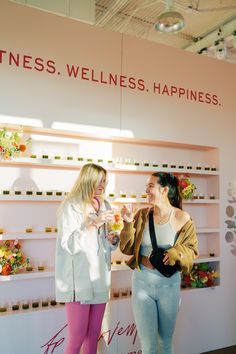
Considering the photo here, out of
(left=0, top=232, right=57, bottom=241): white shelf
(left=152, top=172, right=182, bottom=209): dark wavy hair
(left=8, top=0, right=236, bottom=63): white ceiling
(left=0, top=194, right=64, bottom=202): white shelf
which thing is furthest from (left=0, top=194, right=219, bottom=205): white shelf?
(left=8, top=0, right=236, bottom=63): white ceiling

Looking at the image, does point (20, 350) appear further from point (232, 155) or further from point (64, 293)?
point (232, 155)

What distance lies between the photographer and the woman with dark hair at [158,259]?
7.14 feet

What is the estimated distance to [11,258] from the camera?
113 inches

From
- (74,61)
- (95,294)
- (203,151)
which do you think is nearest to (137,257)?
(95,294)

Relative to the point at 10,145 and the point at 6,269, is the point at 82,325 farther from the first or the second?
the point at 10,145

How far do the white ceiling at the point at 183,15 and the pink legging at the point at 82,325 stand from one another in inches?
122

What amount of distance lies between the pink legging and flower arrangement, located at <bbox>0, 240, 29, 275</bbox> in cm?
81

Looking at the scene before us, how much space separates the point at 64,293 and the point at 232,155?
2705mm

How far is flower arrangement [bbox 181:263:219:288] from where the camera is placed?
3.73 meters

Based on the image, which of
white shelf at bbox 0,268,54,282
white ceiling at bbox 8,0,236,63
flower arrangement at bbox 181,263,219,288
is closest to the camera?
white shelf at bbox 0,268,54,282

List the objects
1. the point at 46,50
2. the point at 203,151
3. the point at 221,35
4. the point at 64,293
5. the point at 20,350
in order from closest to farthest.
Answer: the point at 64,293 < the point at 20,350 < the point at 46,50 < the point at 203,151 < the point at 221,35

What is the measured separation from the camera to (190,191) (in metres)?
3.64

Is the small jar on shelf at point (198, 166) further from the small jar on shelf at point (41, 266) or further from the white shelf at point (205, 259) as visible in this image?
→ the small jar on shelf at point (41, 266)

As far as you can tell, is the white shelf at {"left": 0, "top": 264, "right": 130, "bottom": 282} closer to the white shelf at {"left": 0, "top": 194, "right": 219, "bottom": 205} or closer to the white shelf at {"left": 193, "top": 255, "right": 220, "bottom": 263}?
the white shelf at {"left": 0, "top": 194, "right": 219, "bottom": 205}
